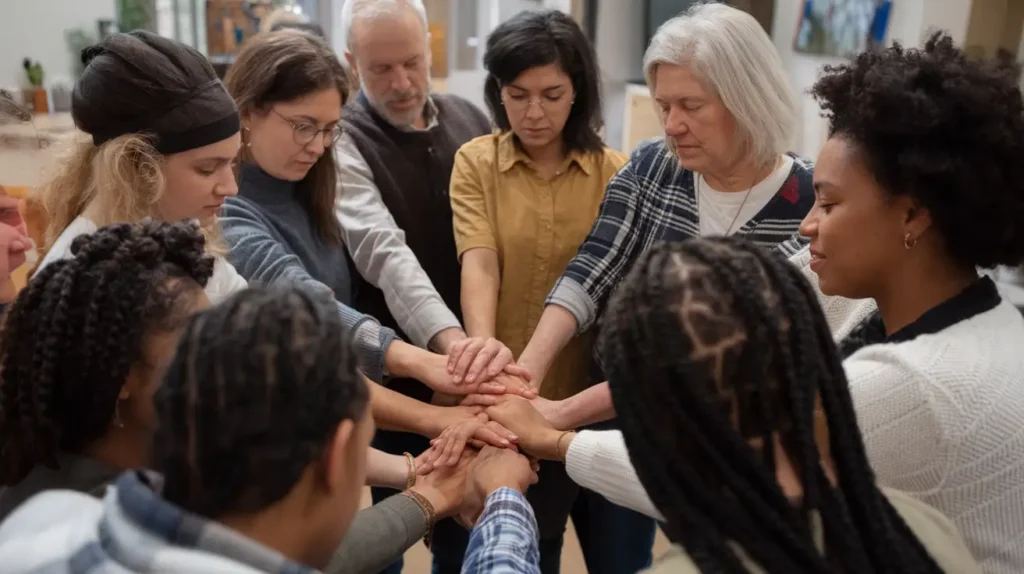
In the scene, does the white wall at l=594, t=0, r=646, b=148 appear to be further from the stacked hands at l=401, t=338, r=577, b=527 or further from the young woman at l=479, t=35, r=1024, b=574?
the young woman at l=479, t=35, r=1024, b=574

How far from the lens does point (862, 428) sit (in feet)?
3.63

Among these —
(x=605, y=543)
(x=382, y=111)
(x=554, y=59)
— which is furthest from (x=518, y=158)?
(x=605, y=543)

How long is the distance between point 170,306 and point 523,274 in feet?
3.44

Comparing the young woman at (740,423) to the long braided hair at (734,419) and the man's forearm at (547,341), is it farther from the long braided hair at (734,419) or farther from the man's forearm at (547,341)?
the man's forearm at (547,341)

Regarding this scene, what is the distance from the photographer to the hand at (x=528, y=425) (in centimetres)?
163

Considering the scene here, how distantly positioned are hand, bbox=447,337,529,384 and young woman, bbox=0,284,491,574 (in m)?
0.93

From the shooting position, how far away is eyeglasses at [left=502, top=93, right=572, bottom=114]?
1.94 meters

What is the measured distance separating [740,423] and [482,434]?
92cm

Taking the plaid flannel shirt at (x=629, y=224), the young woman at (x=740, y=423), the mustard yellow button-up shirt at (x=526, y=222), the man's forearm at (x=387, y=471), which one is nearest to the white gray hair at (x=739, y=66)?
the plaid flannel shirt at (x=629, y=224)

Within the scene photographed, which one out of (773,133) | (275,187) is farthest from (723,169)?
(275,187)

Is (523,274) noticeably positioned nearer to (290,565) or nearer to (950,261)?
(950,261)

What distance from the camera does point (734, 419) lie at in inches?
34.9

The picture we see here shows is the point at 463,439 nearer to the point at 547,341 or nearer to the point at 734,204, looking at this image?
the point at 547,341

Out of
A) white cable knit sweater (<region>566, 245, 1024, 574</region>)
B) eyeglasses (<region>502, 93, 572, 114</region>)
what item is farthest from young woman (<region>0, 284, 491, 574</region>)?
eyeglasses (<region>502, 93, 572, 114</region>)
